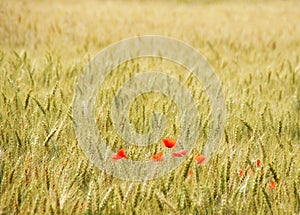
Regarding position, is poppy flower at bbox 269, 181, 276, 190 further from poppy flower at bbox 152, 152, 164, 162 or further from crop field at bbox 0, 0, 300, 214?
poppy flower at bbox 152, 152, 164, 162

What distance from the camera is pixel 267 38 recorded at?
4574 mm

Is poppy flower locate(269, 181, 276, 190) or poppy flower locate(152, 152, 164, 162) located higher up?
poppy flower locate(152, 152, 164, 162)

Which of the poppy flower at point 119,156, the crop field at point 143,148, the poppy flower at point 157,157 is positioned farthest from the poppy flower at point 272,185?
the poppy flower at point 119,156

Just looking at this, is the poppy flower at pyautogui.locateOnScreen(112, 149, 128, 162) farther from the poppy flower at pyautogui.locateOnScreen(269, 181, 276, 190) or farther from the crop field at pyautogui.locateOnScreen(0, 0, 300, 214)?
the poppy flower at pyautogui.locateOnScreen(269, 181, 276, 190)

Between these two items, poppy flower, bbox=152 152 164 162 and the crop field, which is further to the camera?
poppy flower, bbox=152 152 164 162

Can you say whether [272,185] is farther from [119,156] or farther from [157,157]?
[119,156]

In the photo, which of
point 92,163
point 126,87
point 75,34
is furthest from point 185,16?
point 92,163

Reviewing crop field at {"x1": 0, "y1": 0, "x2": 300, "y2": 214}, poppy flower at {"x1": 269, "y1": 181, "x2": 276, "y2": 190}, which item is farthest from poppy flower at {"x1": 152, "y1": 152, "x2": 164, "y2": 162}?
poppy flower at {"x1": 269, "y1": 181, "x2": 276, "y2": 190}

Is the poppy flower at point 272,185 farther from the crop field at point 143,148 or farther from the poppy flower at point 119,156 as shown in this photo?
the poppy flower at point 119,156

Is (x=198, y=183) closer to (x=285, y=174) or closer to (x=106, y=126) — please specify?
(x=285, y=174)

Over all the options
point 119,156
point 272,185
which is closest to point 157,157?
point 119,156

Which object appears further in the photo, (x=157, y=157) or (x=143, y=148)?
(x=143, y=148)

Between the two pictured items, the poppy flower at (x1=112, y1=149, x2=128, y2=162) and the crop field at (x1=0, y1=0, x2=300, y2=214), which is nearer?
the crop field at (x1=0, y1=0, x2=300, y2=214)

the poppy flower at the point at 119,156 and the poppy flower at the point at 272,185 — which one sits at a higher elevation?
the poppy flower at the point at 119,156
